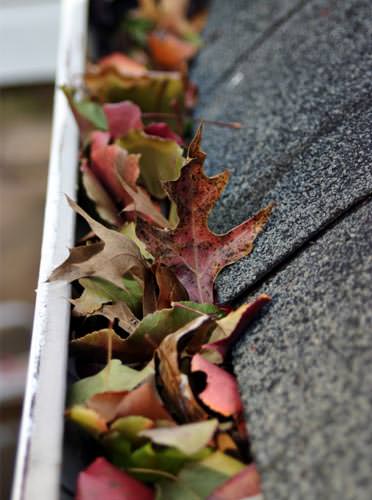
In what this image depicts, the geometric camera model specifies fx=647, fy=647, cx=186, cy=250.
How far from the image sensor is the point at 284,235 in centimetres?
77

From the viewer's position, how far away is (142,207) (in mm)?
881

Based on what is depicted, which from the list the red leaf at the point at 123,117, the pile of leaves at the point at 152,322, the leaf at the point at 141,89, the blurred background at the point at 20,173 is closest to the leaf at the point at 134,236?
the pile of leaves at the point at 152,322

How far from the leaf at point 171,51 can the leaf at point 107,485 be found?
109cm

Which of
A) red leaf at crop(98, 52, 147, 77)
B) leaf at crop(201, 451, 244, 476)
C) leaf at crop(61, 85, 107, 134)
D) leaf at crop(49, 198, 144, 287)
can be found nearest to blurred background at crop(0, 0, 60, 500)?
red leaf at crop(98, 52, 147, 77)

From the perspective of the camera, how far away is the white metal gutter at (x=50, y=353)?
58cm

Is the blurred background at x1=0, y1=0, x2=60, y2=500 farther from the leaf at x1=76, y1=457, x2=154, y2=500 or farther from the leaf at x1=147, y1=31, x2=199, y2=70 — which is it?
the leaf at x1=76, y1=457, x2=154, y2=500

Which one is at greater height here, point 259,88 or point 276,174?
point 259,88

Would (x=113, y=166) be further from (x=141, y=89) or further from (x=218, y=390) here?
(x=218, y=390)

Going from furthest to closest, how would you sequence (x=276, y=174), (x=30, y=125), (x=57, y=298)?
(x=30, y=125) → (x=276, y=174) → (x=57, y=298)

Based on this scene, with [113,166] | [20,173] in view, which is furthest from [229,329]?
[20,173]

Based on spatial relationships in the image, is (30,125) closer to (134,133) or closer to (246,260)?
(134,133)

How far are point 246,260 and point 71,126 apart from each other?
481 mm

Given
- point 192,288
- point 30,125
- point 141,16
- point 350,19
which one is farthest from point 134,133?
point 30,125

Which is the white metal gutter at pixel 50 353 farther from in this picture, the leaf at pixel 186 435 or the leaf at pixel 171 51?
the leaf at pixel 171 51
